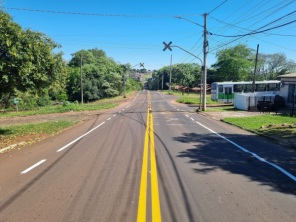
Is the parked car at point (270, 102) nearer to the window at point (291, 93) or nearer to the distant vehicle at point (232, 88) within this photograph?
the window at point (291, 93)

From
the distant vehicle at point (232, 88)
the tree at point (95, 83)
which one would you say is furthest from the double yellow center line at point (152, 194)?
the tree at point (95, 83)

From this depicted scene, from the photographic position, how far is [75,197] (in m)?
5.93

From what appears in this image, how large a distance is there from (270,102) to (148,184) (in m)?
28.5

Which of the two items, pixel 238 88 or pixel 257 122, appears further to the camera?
pixel 238 88

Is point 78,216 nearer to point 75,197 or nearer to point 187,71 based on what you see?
point 75,197

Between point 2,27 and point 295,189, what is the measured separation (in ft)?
40.9

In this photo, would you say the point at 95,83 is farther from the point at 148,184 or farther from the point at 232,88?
the point at 148,184

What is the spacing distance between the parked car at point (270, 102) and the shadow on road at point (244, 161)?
20.0m

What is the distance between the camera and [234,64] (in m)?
89.6

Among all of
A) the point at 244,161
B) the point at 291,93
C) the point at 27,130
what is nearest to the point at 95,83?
the point at 291,93

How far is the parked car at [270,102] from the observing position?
31469mm

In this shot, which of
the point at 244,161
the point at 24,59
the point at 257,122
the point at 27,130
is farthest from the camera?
the point at 257,122

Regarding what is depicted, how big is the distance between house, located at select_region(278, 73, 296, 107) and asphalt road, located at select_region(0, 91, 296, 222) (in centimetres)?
2365

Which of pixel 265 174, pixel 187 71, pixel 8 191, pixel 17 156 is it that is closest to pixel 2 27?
pixel 17 156
